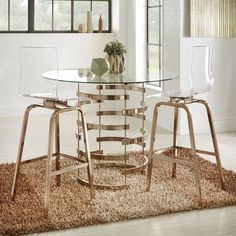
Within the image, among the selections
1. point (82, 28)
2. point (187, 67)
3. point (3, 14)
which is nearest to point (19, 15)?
point (3, 14)

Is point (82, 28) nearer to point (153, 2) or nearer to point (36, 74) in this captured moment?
point (153, 2)

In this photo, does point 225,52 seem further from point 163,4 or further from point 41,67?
point 41,67

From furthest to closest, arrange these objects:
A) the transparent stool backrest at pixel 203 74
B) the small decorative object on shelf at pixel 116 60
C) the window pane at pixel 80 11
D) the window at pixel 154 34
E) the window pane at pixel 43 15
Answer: the window pane at pixel 80 11, the window pane at pixel 43 15, the window at pixel 154 34, the small decorative object on shelf at pixel 116 60, the transparent stool backrest at pixel 203 74

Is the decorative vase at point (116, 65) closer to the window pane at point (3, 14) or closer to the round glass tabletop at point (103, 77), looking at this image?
the round glass tabletop at point (103, 77)

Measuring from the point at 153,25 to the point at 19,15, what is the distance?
6.38 ft

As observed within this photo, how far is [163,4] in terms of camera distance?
263 inches

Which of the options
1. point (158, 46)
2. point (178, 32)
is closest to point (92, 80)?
point (178, 32)

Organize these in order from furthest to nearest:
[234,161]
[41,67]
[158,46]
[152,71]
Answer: [158,46] → [234,161] → [152,71] → [41,67]

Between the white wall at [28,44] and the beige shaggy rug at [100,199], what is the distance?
3057 mm

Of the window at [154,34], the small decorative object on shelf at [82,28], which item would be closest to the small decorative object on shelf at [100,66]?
the window at [154,34]

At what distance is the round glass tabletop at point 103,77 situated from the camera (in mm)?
3947

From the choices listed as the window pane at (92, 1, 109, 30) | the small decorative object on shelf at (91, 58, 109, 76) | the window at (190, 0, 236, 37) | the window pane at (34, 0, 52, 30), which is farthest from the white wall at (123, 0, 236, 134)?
the small decorative object on shelf at (91, 58, 109, 76)

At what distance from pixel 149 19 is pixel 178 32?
127 cm

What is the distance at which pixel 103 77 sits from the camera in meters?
4.16
